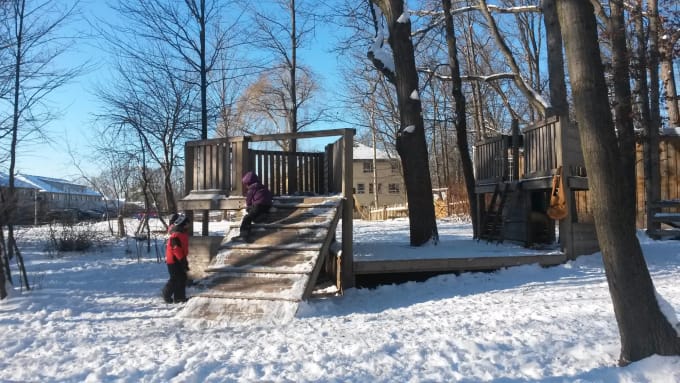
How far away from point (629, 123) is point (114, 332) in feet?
36.2

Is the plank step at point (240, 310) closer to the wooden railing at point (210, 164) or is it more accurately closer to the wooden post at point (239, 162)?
the wooden post at point (239, 162)

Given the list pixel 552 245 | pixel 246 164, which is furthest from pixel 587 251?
pixel 246 164

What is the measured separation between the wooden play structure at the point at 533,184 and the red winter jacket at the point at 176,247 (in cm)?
643

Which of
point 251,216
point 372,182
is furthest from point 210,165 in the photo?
point 372,182

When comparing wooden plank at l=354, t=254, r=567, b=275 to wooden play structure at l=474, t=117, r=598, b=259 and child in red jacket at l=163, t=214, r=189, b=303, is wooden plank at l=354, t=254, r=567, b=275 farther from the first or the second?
child in red jacket at l=163, t=214, r=189, b=303

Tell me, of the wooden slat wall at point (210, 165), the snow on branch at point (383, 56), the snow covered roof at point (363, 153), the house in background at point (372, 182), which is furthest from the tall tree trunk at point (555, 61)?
the house in background at point (372, 182)

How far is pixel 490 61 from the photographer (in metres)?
30.8

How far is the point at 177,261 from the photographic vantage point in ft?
24.3

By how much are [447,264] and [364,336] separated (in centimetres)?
332

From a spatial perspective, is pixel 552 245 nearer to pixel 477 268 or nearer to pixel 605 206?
pixel 477 268

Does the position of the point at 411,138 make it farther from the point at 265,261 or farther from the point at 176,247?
the point at 176,247

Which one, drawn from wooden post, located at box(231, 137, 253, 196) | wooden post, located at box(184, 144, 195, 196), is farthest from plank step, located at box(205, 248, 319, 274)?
wooden post, located at box(184, 144, 195, 196)

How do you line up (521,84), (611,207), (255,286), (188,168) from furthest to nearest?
1. (521,84)
2. (188,168)
3. (255,286)
4. (611,207)

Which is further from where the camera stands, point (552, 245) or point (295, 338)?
point (552, 245)
